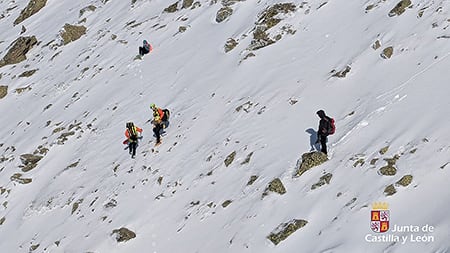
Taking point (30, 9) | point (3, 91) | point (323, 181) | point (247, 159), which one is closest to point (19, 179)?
point (247, 159)

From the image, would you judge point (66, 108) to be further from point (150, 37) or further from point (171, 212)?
point (171, 212)

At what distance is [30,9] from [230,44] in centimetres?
2836

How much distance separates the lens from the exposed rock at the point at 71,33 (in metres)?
38.4

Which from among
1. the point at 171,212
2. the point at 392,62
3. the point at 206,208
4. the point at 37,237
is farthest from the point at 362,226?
the point at 37,237

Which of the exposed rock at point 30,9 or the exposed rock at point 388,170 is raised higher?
the exposed rock at point 30,9

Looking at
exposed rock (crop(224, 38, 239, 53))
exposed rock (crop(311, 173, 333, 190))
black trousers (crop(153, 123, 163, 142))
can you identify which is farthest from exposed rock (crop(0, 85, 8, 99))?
exposed rock (crop(311, 173, 333, 190))

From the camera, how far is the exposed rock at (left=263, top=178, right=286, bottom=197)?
49.6ft

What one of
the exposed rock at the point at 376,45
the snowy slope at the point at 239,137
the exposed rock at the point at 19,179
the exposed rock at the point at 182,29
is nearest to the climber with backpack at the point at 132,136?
the snowy slope at the point at 239,137

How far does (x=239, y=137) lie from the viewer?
19031 millimetres

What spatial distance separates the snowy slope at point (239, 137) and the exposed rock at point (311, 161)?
24cm

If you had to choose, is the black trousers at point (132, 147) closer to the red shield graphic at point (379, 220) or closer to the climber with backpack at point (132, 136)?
the climber with backpack at point (132, 136)

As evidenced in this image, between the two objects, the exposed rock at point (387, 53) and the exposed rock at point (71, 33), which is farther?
the exposed rock at point (71, 33)

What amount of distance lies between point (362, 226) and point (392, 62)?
8.31 m

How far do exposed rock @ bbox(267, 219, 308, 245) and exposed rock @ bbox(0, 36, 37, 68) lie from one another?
31.2 metres
